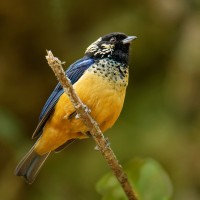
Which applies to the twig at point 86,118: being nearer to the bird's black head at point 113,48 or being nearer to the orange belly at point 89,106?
the orange belly at point 89,106

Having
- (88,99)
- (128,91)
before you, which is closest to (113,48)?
(88,99)

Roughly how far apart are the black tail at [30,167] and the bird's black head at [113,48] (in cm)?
90

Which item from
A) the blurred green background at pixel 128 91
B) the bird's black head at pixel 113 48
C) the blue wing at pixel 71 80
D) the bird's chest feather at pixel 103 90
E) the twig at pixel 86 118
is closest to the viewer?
the twig at pixel 86 118

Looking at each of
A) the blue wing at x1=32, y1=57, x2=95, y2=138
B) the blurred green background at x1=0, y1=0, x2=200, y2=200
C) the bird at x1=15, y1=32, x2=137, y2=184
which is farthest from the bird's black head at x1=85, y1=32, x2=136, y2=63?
the blurred green background at x1=0, y1=0, x2=200, y2=200

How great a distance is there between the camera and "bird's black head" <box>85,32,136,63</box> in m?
4.21

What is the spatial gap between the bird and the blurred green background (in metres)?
1.15

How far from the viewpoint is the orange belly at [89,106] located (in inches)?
152

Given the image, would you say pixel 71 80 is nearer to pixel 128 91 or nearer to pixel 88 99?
pixel 88 99

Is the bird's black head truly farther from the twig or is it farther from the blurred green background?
the blurred green background

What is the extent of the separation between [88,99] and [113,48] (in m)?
0.62

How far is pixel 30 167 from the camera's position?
4.34 meters

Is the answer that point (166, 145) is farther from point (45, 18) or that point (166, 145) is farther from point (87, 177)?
point (45, 18)

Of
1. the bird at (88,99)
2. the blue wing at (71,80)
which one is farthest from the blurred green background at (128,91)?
the blue wing at (71,80)

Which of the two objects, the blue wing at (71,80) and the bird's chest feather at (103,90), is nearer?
the bird's chest feather at (103,90)
